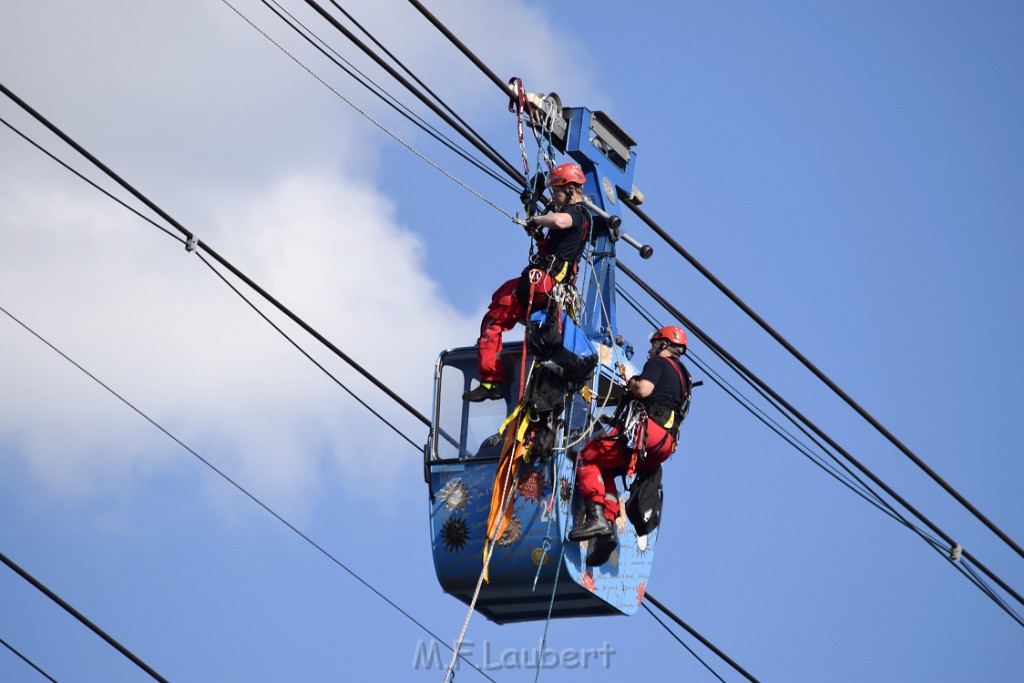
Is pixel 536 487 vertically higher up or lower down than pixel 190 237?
lower down

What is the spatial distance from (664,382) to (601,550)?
1312mm

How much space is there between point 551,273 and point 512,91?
1.62 metres

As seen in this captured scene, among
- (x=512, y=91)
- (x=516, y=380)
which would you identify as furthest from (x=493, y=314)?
(x=512, y=91)

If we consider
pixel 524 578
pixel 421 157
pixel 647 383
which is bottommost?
pixel 524 578

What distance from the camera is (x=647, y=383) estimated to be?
17.3 metres

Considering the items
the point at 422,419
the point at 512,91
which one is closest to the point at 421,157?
the point at 512,91

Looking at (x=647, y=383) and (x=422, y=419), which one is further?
(x=422, y=419)

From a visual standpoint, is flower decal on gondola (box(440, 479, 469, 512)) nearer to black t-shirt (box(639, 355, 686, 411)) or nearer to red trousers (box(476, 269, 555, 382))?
red trousers (box(476, 269, 555, 382))

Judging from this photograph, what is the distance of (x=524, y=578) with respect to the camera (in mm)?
17484

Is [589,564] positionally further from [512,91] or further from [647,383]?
[512,91]

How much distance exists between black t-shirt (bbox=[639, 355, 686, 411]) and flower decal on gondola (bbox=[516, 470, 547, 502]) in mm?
953

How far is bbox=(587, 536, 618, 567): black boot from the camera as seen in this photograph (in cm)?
1736

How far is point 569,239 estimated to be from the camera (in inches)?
683

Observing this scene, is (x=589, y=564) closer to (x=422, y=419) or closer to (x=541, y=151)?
(x=422, y=419)
